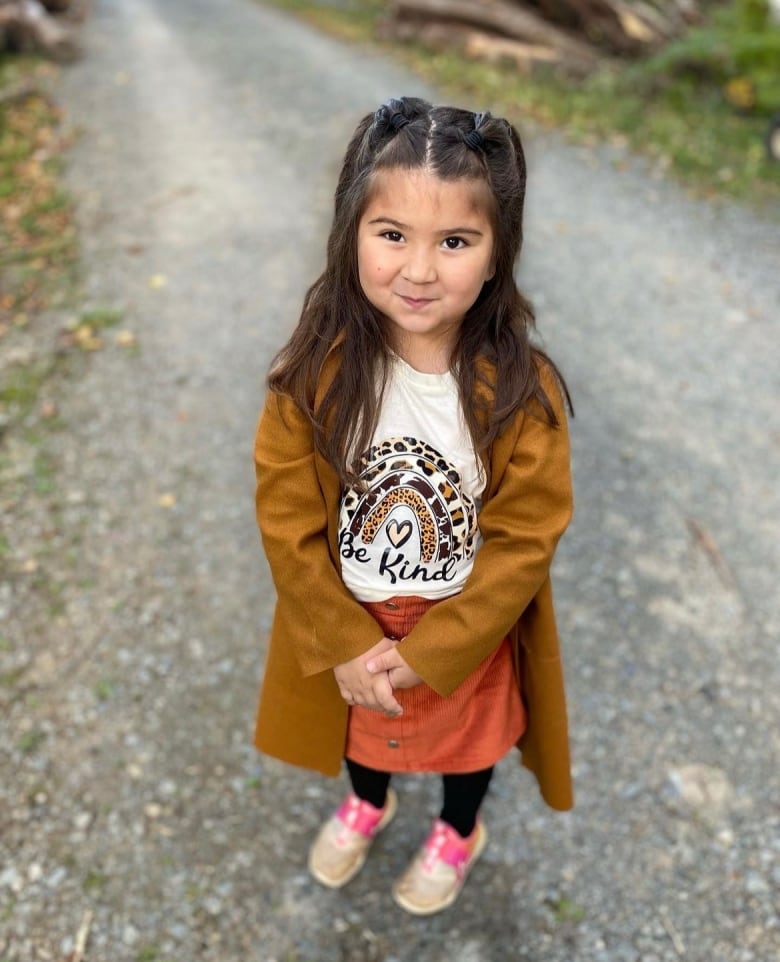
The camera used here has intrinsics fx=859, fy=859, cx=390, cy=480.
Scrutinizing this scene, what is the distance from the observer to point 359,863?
263 cm

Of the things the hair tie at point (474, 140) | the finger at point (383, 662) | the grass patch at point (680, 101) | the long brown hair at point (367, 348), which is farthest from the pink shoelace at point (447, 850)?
the grass patch at point (680, 101)

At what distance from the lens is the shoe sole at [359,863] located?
8.48 ft

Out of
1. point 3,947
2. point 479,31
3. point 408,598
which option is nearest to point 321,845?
point 3,947

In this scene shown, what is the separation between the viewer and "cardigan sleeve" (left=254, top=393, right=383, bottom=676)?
1.80 m

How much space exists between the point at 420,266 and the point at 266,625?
2.11 metres

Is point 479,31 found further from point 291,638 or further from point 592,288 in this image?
point 291,638

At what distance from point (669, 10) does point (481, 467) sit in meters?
9.42

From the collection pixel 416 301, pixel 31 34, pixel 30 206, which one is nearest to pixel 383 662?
pixel 416 301

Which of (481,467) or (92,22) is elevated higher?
(481,467)

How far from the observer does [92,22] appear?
457 inches

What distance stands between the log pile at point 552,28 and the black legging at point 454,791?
8.13m

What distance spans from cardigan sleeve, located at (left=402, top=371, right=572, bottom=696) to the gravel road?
1.18m

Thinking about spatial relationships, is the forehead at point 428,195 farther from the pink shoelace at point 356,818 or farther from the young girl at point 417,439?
the pink shoelace at point 356,818

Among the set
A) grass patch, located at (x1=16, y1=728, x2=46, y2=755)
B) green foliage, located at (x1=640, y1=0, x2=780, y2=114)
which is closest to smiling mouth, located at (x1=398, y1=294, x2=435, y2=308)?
grass patch, located at (x1=16, y1=728, x2=46, y2=755)
